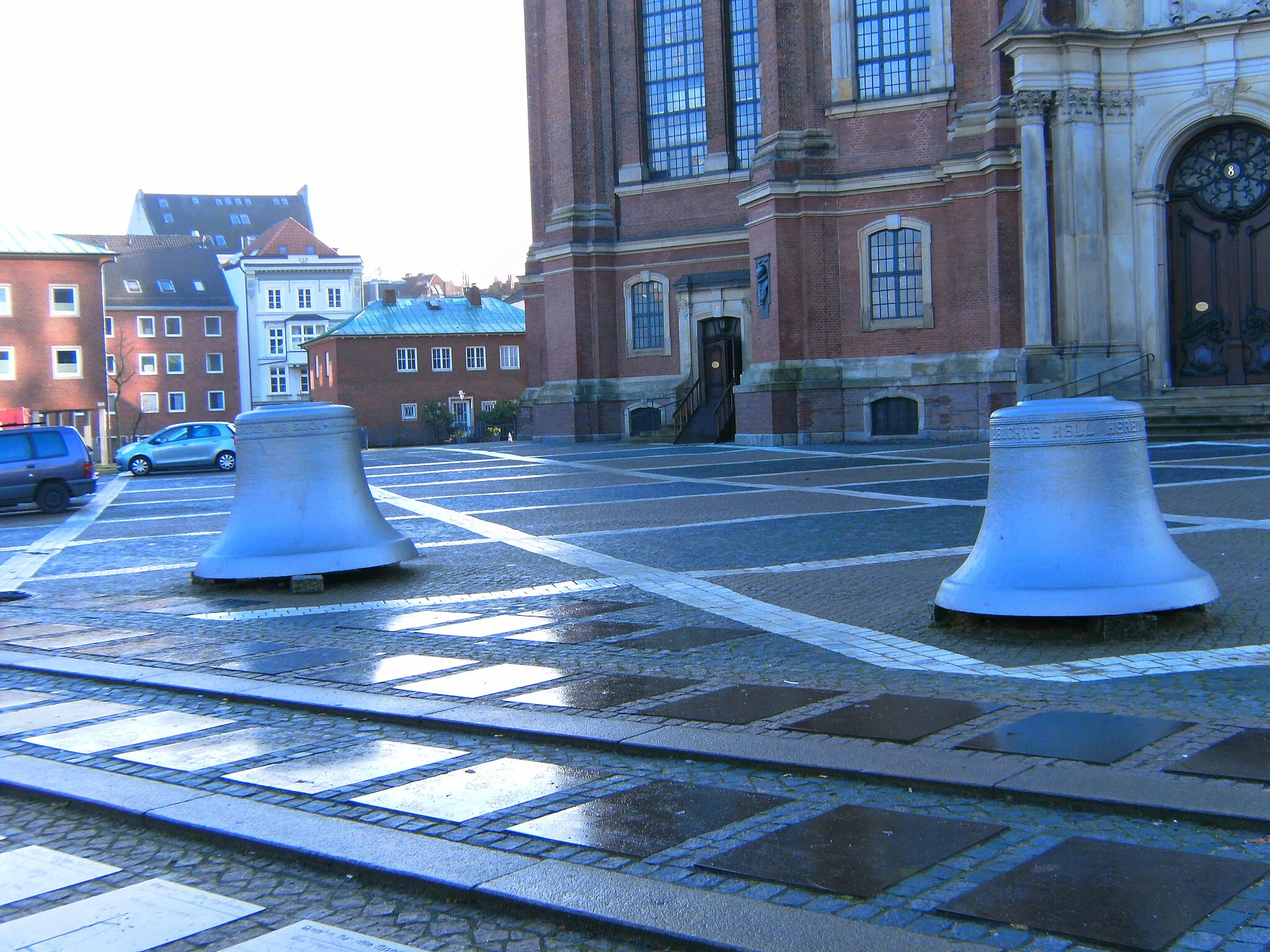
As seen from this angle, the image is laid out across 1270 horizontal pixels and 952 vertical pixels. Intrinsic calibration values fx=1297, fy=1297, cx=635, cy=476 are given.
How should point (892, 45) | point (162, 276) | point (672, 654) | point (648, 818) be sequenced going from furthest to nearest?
point (162, 276) < point (892, 45) < point (672, 654) < point (648, 818)

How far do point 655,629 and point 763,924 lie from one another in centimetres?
495

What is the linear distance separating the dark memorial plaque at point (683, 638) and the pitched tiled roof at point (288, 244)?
312 ft

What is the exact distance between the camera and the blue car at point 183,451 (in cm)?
3691

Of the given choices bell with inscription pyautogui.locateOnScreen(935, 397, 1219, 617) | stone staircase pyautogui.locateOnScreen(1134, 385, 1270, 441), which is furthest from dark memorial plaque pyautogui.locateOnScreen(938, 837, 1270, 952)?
stone staircase pyautogui.locateOnScreen(1134, 385, 1270, 441)

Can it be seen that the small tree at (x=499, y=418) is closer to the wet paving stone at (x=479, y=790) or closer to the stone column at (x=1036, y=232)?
the stone column at (x=1036, y=232)

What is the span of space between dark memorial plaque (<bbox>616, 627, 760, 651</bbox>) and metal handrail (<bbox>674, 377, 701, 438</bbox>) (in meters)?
28.4

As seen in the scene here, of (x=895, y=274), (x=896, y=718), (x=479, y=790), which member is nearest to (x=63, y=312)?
(x=895, y=274)

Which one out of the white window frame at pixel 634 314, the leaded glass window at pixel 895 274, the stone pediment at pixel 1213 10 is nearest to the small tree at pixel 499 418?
the white window frame at pixel 634 314

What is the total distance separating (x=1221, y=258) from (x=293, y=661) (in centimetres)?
2559

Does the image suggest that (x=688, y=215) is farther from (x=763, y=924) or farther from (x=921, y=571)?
(x=763, y=924)

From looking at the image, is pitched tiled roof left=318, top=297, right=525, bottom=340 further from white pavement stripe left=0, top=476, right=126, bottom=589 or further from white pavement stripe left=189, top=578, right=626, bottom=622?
white pavement stripe left=189, top=578, right=626, bottom=622

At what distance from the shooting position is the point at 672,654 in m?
7.73

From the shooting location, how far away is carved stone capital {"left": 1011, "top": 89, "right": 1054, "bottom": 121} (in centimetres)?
2773

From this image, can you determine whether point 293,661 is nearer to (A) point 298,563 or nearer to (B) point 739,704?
(B) point 739,704
